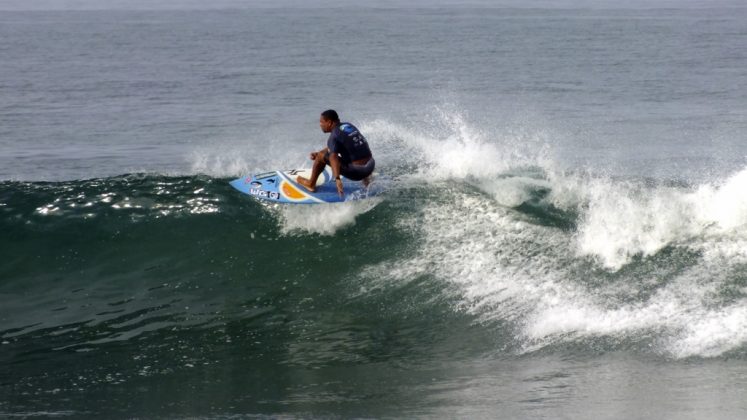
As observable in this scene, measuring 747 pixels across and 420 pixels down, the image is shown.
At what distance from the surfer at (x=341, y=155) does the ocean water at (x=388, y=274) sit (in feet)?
2.40

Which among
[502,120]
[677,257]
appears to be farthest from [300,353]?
[502,120]

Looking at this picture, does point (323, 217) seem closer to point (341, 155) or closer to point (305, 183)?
point (305, 183)

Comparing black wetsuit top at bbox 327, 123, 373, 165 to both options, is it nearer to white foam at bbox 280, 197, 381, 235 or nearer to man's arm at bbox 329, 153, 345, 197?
man's arm at bbox 329, 153, 345, 197

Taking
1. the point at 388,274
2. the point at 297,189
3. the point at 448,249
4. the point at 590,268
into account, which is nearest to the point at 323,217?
the point at 297,189

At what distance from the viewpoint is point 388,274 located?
12.2 m

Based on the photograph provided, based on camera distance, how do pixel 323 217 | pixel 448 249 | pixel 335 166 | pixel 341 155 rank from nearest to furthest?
pixel 448 249 < pixel 335 166 < pixel 341 155 < pixel 323 217

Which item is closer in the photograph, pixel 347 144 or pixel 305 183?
pixel 347 144

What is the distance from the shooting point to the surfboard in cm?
1321

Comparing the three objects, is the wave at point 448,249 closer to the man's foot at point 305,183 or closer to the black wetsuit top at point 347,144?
the man's foot at point 305,183

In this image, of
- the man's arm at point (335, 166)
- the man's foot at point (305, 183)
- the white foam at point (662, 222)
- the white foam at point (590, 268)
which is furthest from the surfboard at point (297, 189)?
the white foam at point (662, 222)

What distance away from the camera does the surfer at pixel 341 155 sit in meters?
12.7

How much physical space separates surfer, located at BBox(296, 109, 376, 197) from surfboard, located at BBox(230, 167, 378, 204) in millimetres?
117

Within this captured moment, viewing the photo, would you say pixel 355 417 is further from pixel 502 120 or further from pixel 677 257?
pixel 502 120

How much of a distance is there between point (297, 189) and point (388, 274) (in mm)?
2011
